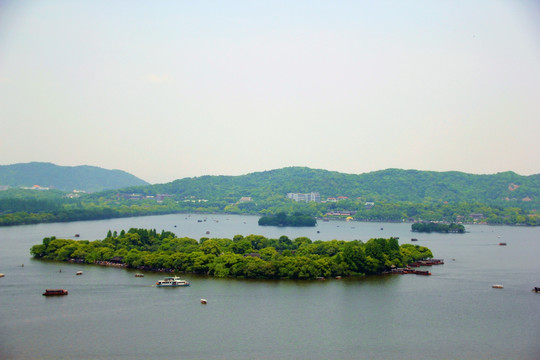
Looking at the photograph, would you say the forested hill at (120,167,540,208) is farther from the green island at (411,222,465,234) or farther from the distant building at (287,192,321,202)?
the green island at (411,222,465,234)

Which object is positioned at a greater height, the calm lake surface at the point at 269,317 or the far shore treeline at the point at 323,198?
the far shore treeline at the point at 323,198

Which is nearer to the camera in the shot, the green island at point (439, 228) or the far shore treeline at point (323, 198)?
the green island at point (439, 228)

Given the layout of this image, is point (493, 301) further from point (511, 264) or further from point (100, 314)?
point (100, 314)

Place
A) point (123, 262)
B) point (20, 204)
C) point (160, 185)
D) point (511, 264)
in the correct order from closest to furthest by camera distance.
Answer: point (123, 262) < point (511, 264) < point (20, 204) < point (160, 185)

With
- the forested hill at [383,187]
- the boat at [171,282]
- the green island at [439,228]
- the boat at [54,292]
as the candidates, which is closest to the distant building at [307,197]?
the forested hill at [383,187]

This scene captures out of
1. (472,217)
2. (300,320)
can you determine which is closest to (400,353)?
(300,320)

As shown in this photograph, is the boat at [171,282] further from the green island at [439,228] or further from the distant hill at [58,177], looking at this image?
the distant hill at [58,177]

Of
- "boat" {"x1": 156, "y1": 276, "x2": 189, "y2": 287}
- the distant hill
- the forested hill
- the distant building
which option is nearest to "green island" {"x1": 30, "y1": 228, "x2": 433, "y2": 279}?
"boat" {"x1": 156, "y1": 276, "x2": 189, "y2": 287}
